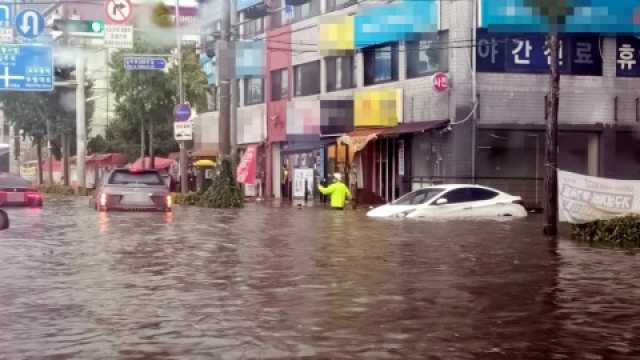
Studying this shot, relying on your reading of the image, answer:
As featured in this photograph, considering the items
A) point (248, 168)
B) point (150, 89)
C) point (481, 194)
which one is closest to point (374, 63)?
point (248, 168)

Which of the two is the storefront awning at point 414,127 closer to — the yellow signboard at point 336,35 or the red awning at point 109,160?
the yellow signboard at point 336,35

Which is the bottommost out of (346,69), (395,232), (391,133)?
(395,232)

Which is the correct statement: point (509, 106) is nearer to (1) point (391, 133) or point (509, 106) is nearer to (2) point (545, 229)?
(1) point (391, 133)

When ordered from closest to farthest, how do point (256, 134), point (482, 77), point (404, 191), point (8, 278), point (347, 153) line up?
point (8, 278), point (482, 77), point (404, 191), point (347, 153), point (256, 134)

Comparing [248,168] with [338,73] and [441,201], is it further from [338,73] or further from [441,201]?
[441,201]

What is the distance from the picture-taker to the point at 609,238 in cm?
1725

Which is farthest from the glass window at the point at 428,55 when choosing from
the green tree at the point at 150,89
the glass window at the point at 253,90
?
the green tree at the point at 150,89

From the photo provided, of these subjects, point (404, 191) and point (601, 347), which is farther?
point (404, 191)

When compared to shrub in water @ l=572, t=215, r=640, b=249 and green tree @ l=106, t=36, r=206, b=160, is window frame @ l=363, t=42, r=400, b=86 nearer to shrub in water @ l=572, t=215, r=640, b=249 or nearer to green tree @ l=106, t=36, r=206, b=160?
green tree @ l=106, t=36, r=206, b=160

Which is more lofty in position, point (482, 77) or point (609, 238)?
point (482, 77)

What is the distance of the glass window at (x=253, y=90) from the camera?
46.5 meters

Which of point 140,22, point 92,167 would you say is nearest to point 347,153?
point 140,22

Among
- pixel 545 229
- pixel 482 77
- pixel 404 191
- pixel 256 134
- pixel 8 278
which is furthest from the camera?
pixel 256 134

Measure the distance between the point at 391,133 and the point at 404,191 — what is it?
2610 mm
